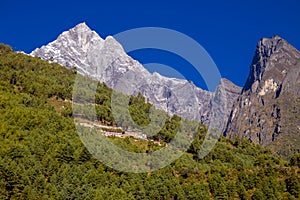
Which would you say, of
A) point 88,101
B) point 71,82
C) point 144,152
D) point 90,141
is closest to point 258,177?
point 144,152

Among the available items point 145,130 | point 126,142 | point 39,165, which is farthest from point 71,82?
point 39,165

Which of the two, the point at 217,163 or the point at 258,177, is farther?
the point at 217,163

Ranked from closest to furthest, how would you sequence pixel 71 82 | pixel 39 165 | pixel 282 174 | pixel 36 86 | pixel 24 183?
pixel 24 183 < pixel 39 165 < pixel 282 174 < pixel 36 86 < pixel 71 82

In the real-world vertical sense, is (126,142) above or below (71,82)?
below

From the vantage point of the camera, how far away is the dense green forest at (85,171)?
6162 centimetres

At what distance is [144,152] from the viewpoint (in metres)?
88.9

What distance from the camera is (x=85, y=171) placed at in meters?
68.5

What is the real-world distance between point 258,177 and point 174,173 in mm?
15647

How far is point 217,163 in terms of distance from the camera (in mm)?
Answer: 92938

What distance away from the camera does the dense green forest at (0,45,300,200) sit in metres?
61.6

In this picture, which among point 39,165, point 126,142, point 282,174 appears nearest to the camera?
point 39,165

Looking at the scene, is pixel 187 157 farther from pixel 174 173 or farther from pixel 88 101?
pixel 88 101

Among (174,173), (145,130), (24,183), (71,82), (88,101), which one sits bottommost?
(24,183)

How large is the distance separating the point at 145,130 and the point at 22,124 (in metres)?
43.7
